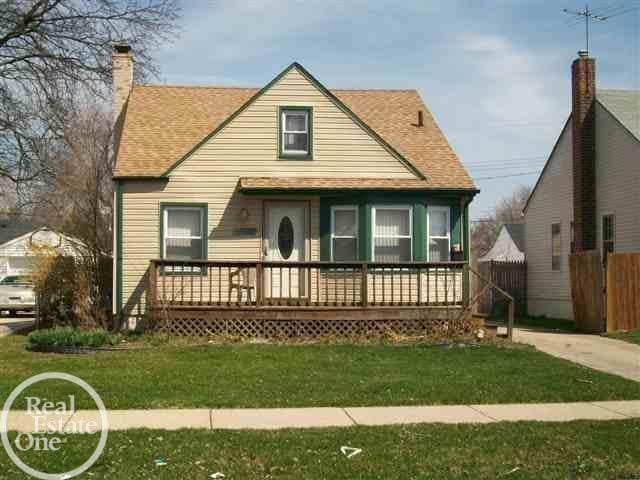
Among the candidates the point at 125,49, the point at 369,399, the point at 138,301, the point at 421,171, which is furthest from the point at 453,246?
the point at 125,49

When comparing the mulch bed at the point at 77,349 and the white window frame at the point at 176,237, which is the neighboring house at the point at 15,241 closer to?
the white window frame at the point at 176,237

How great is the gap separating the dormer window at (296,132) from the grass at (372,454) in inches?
439

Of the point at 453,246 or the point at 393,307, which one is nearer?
the point at 393,307

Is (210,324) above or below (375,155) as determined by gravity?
below

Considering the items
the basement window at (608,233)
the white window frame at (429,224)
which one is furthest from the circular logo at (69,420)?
the basement window at (608,233)

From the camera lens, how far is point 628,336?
1884cm

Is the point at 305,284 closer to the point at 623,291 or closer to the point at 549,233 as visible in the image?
the point at 623,291

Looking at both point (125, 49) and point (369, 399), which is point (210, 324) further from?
point (125, 49)

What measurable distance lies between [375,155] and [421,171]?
4.02 ft

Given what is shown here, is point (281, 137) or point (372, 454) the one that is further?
point (281, 137)

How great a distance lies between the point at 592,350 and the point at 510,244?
3265 centimetres

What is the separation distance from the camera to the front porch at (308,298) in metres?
17.3

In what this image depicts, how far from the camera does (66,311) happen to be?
1925cm

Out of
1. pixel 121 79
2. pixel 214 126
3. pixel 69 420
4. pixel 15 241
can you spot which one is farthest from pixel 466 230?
pixel 15 241
